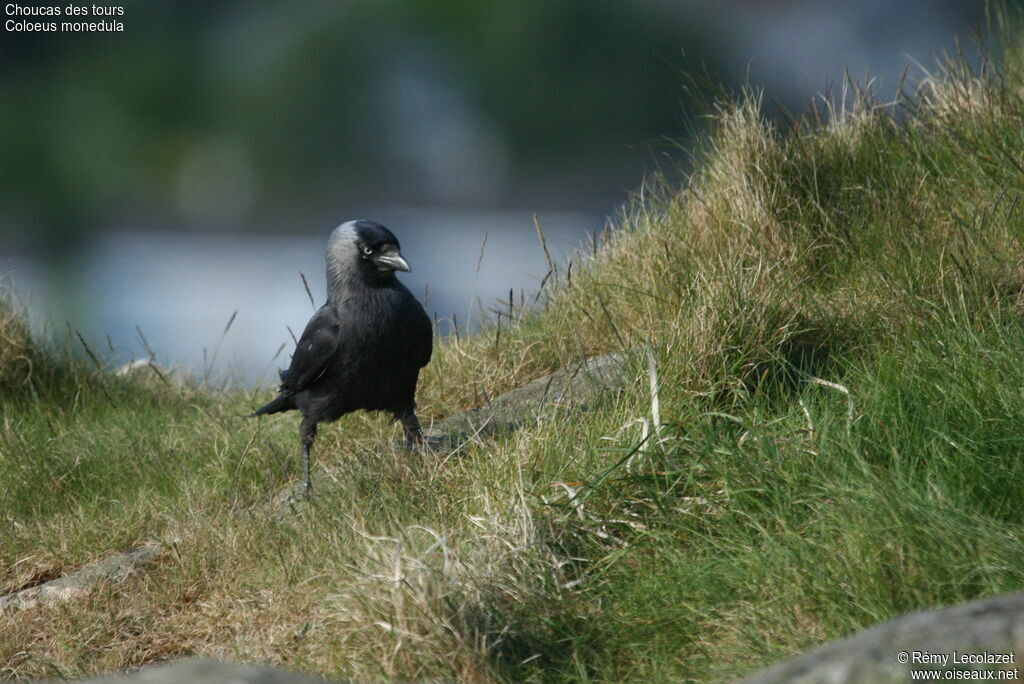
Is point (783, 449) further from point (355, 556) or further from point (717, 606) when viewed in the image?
point (355, 556)

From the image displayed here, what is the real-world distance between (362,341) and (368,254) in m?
0.39

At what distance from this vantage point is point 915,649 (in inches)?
68.8

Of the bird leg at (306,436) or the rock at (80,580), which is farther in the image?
the bird leg at (306,436)

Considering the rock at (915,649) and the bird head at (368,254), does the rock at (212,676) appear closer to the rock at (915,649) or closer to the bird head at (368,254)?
the rock at (915,649)

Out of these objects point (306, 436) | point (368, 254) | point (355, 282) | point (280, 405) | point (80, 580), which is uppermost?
point (368, 254)

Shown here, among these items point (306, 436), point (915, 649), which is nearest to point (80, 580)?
point (306, 436)

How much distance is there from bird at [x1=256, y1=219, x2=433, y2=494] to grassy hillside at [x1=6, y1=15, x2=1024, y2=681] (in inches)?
10.4

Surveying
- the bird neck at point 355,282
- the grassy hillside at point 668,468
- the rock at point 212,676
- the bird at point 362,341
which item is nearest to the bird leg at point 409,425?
the bird at point 362,341

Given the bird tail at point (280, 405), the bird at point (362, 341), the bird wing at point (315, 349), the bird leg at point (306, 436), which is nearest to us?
the bird at point (362, 341)

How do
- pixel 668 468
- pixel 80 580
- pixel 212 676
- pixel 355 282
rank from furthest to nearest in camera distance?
pixel 355 282 → pixel 80 580 → pixel 668 468 → pixel 212 676

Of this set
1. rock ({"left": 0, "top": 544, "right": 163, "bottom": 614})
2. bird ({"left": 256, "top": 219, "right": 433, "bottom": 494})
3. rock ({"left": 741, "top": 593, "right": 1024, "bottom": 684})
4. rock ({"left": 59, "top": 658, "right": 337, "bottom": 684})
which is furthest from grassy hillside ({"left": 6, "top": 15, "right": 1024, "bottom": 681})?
rock ({"left": 59, "top": 658, "right": 337, "bottom": 684})

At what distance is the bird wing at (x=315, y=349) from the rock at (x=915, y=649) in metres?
2.98

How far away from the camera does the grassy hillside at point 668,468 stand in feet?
8.84

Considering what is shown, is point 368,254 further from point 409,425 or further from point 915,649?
point 915,649
